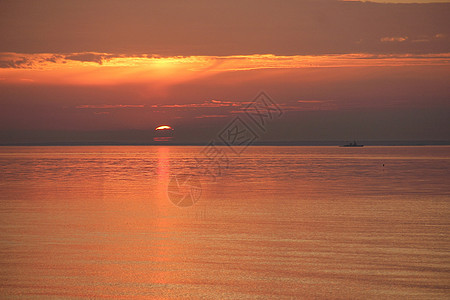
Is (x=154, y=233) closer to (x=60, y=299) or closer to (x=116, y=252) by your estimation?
(x=116, y=252)

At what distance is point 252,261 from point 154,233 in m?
4.89

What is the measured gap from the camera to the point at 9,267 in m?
12.6

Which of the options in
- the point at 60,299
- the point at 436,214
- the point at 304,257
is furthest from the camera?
the point at 436,214

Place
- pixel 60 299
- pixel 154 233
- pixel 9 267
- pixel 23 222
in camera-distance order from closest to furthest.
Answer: pixel 60 299 < pixel 9 267 < pixel 154 233 < pixel 23 222

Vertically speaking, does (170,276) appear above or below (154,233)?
below

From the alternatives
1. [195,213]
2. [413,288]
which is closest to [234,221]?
[195,213]

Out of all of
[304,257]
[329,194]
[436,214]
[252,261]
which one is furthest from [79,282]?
[329,194]

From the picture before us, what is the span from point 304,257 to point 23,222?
413 inches

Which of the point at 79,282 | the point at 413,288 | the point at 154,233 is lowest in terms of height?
the point at 413,288

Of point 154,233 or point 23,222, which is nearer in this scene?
point 154,233

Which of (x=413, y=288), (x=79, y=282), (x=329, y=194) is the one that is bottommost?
(x=413, y=288)

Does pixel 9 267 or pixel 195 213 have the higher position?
pixel 195 213

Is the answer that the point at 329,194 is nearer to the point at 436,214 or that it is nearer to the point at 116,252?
the point at 436,214

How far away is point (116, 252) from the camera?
47.1ft
